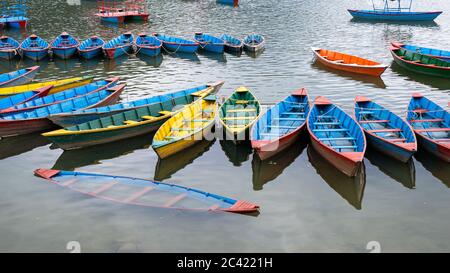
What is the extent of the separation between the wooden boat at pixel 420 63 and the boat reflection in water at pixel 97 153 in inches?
844

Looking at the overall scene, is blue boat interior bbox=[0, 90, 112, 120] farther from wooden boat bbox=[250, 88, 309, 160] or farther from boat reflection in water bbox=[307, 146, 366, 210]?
boat reflection in water bbox=[307, 146, 366, 210]

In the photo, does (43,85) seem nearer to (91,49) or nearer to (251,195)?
(91,49)

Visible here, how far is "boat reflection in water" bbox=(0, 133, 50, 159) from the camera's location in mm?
20688

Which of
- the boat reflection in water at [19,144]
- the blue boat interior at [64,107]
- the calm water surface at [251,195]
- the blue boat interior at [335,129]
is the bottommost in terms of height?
the calm water surface at [251,195]

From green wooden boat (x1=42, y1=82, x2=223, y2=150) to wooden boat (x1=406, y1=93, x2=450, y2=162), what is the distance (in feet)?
38.1

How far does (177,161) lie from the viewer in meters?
19.7

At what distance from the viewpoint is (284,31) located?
47188 millimetres

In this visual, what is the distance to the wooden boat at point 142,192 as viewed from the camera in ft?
51.5

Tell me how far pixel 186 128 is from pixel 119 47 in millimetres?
19044

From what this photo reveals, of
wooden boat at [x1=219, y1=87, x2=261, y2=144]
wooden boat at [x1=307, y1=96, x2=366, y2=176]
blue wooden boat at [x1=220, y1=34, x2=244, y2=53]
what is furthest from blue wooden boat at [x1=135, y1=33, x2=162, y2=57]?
wooden boat at [x1=307, y1=96, x2=366, y2=176]

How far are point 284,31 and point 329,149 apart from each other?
32.1 meters

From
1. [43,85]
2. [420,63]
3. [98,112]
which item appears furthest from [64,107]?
[420,63]

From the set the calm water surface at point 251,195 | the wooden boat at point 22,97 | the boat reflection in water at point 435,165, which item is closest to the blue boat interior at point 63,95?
the wooden boat at point 22,97

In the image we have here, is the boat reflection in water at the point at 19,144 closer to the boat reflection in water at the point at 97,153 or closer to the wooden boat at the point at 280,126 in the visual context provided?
the boat reflection in water at the point at 97,153
